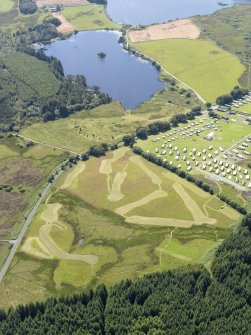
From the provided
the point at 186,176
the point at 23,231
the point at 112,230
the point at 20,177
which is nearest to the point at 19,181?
the point at 20,177

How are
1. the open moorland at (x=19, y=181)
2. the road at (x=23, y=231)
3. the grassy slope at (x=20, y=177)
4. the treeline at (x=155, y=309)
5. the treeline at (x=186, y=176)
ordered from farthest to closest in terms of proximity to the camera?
the treeline at (x=186, y=176), the grassy slope at (x=20, y=177), the open moorland at (x=19, y=181), the road at (x=23, y=231), the treeline at (x=155, y=309)

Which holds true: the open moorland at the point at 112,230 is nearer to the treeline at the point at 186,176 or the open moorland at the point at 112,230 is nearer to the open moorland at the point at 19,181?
the treeline at the point at 186,176

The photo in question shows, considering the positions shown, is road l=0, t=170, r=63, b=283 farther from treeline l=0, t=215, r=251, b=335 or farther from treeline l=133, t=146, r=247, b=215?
treeline l=133, t=146, r=247, b=215

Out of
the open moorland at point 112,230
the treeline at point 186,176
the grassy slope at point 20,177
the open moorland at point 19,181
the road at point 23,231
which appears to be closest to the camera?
the open moorland at point 112,230

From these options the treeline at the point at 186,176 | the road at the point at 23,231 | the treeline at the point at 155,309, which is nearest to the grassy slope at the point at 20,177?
the road at the point at 23,231

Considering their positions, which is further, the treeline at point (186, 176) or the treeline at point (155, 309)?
the treeline at point (186, 176)

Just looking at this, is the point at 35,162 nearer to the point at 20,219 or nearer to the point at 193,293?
the point at 20,219
